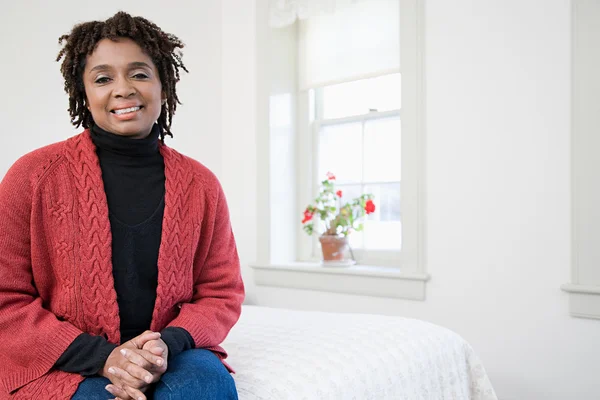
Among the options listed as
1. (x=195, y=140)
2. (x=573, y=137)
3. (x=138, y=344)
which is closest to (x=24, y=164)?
(x=138, y=344)

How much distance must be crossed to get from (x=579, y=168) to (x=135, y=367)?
6.48 feet

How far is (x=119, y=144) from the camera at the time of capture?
1375mm

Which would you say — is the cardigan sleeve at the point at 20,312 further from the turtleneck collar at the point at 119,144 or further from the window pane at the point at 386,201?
the window pane at the point at 386,201

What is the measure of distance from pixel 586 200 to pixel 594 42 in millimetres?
639

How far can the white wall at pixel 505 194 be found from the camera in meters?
2.46

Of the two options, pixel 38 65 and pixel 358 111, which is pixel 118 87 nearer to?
pixel 38 65

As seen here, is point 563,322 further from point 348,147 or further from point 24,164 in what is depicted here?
point 24,164

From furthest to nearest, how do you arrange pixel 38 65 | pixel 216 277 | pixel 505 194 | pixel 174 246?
pixel 38 65 → pixel 505 194 → pixel 216 277 → pixel 174 246

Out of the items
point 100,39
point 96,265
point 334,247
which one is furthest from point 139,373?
point 334,247

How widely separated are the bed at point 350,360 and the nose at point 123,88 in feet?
2.46

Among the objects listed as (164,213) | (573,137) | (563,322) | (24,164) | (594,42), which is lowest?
(563,322)

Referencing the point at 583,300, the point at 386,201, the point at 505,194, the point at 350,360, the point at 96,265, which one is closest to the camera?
the point at 96,265

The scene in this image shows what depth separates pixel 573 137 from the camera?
240 centimetres

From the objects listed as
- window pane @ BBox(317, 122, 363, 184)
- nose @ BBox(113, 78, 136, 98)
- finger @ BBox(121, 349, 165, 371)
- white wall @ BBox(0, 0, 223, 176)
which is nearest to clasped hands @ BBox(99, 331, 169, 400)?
finger @ BBox(121, 349, 165, 371)
